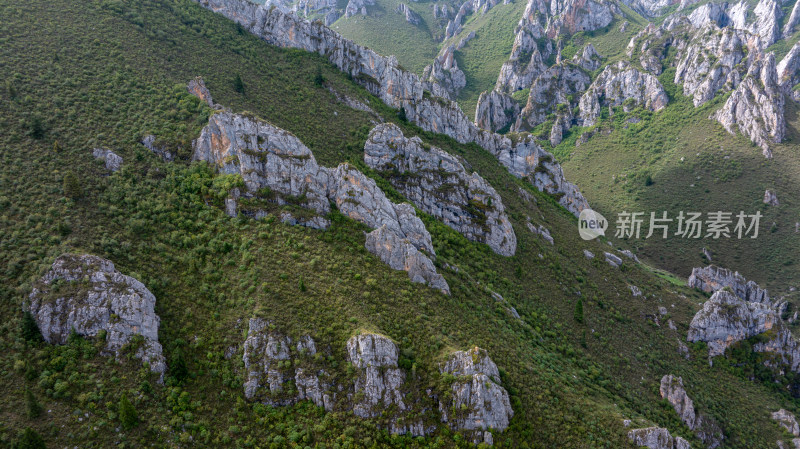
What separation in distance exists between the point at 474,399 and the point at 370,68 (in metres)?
71.0

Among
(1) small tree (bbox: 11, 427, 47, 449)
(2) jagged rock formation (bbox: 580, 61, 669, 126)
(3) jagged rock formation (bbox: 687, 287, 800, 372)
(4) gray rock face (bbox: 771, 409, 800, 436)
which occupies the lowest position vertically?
(1) small tree (bbox: 11, 427, 47, 449)

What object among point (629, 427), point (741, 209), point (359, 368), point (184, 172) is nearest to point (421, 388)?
point (359, 368)

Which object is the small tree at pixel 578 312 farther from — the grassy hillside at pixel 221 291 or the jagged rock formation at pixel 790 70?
the jagged rock formation at pixel 790 70

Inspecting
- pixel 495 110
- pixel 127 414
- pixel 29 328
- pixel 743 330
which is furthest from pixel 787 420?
pixel 495 110

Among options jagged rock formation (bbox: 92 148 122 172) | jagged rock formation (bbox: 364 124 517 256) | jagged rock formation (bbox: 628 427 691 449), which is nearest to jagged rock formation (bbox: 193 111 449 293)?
jagged rock formation (bbox: 92 148 122 172)

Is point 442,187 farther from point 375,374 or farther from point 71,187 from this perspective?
point 71,187

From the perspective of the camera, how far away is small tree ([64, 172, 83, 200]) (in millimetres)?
31781

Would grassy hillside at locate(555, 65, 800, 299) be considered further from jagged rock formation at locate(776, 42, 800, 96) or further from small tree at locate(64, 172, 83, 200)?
small tree at locate(64, 172, 83, 200)

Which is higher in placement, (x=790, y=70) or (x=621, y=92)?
(x=790, y=70)

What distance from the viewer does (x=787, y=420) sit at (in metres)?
43.1

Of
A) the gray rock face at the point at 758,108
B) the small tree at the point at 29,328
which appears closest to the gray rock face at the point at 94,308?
the small tree at the point at 29,328

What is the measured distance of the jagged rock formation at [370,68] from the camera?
7331cm

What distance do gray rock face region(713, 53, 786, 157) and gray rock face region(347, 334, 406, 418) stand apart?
131 m

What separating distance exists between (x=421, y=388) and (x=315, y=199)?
21148 mm
